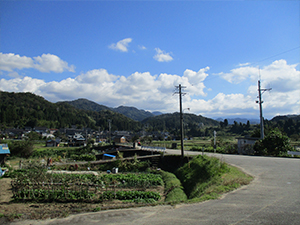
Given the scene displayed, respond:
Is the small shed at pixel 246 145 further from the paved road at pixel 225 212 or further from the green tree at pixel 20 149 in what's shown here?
the green tree at pixel 20 149

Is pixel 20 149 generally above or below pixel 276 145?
below

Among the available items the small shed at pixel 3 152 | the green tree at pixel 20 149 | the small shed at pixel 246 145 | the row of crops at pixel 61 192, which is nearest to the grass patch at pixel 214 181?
the row of crops at pixel 61 192

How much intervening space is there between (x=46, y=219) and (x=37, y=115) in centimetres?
13267

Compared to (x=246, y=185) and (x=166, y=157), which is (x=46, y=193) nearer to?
(x=246, y=185)

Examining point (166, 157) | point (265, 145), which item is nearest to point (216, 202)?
point (166, 157)

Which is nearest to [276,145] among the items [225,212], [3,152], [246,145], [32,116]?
[246,145]

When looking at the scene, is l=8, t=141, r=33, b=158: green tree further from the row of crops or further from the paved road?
the paved road

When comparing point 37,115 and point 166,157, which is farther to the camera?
point 37,115

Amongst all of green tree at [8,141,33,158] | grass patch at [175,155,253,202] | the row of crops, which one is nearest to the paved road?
grass patch at [175,155,253,202]

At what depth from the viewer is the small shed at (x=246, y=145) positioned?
23.1m

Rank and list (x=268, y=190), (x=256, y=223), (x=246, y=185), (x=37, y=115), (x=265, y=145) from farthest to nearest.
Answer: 1. (x=37, y=115)
2. (x=265, y=145)
3. (x=246, y=185)
4. (x=268, y=190)
5. (x=256, y=223)

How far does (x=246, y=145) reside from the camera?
23906mm

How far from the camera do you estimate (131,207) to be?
7309 mm

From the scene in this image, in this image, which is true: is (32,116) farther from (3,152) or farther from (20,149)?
(3,152)
